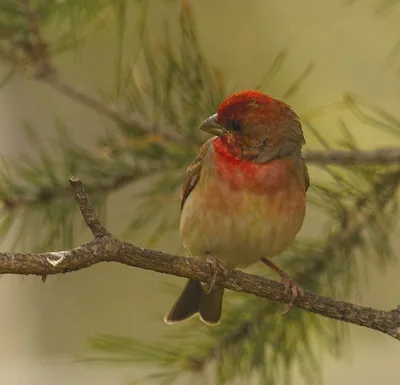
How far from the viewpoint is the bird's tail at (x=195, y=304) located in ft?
4.90

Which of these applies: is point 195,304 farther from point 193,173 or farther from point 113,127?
point 113,127

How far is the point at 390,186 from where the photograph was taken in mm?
1224

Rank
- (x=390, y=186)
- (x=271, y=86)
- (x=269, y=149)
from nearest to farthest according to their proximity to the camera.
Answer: (x=390, y=186)
(x=269, y=149)
(x=271, y=86)

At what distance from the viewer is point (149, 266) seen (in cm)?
90

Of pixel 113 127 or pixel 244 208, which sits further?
pixel 113 127

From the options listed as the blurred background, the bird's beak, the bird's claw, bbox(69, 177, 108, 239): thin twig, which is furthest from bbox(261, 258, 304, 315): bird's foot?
the blurred background

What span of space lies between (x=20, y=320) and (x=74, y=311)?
0.25m

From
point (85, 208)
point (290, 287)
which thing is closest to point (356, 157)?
point (290, 287)

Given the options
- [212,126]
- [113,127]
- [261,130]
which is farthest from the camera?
[113,127]

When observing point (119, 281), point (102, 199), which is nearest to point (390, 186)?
point (102, 199)

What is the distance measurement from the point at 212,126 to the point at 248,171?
0.42 feet

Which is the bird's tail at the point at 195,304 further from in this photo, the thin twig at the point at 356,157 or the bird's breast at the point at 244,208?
→ the thin twig at the point at 356,157

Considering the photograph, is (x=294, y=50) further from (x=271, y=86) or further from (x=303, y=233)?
(x=271, y=86)

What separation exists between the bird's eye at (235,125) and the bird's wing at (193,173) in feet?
0.16
